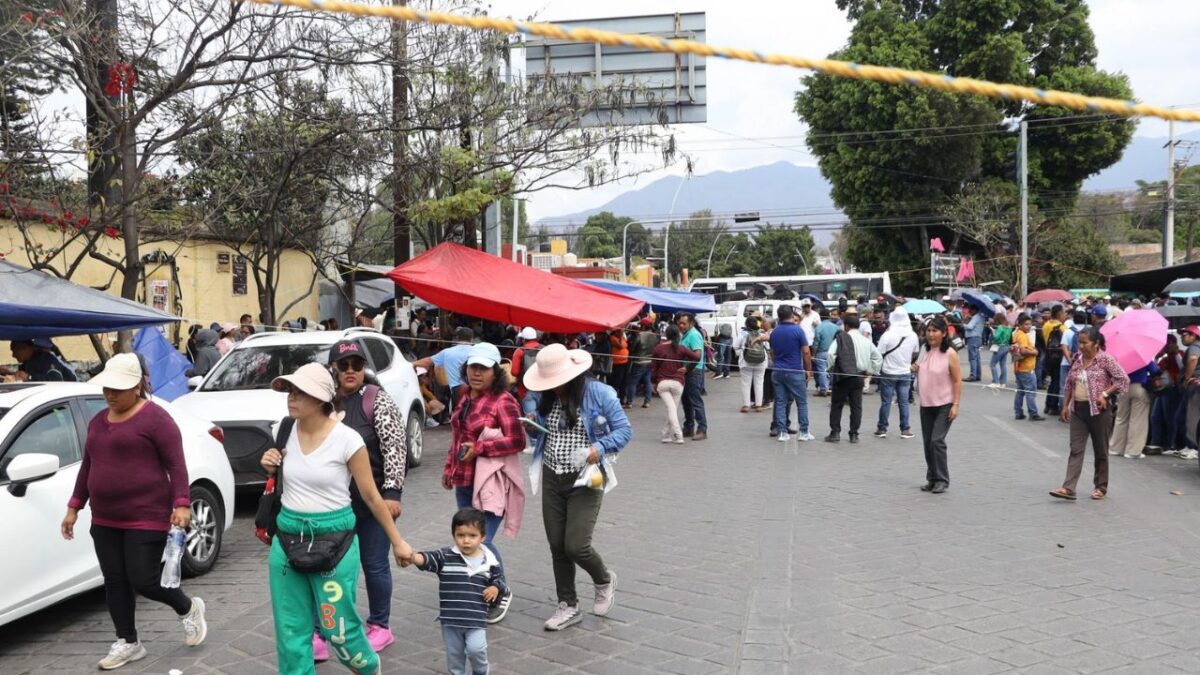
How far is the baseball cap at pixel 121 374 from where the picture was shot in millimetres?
4934

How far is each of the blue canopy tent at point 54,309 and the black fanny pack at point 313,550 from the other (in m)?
5.36

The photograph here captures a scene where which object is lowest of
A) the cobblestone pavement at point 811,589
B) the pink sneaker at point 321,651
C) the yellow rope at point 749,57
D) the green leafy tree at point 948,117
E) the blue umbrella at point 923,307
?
the cobblestone pavement at point 811,589

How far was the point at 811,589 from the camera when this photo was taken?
6461 mm

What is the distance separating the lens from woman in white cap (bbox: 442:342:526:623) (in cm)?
572

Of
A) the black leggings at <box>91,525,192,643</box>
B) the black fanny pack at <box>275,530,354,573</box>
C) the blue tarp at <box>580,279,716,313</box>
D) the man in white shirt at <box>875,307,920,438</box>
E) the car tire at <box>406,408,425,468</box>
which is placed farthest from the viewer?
the blue tarp at <box>580,279,716,313</box>

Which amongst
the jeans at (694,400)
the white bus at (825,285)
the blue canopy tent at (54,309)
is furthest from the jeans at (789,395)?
the white bus at (825,285)

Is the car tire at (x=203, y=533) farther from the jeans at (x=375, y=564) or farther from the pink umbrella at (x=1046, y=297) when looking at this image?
the pink umbrella at (x=1046, y=297)

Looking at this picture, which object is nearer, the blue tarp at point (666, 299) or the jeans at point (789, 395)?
the jeans at point (789, 395)

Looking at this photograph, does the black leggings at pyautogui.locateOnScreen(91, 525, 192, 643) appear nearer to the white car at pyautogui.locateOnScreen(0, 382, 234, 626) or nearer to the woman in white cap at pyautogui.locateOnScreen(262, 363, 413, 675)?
the white car at pyautogui.locateOnScreen(0, 382, 234, 626)

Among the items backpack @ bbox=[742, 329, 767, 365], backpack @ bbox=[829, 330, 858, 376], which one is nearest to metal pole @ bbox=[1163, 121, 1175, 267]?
backpack @ bbox=[742, 329, 767, 365]

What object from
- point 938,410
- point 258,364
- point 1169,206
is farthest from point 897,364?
A: point 1169,206

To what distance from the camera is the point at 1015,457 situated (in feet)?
39.7

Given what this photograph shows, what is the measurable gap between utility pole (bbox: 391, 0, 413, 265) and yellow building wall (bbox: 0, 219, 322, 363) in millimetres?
2042

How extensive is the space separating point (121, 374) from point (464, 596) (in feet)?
6.66
